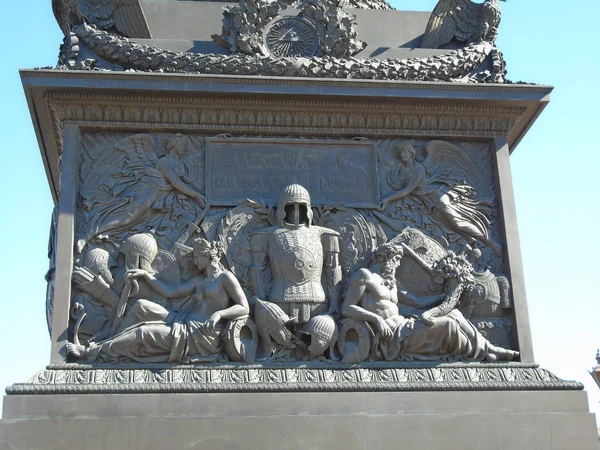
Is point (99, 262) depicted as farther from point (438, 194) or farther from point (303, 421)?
point (438, 194)

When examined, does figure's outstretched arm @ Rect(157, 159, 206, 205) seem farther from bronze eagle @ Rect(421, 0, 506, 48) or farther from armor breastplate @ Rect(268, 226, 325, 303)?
bronze eagle @ Rect(421, 0, 506, 48)

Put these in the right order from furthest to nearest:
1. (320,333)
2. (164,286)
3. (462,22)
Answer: (462,22)
(164,286)
(320,333)

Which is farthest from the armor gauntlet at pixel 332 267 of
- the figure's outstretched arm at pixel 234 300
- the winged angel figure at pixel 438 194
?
the figure's outstretched arm at pixel 234 300

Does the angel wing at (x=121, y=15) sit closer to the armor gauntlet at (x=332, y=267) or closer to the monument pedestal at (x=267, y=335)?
the monument pedestal at (x=267, y=335)

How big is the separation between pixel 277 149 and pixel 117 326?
357cm

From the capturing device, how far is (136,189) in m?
13.7

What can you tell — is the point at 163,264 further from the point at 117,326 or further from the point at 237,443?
the point at 237,443

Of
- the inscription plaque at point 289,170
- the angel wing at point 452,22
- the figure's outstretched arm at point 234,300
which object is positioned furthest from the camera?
the angel wing at point 452,22

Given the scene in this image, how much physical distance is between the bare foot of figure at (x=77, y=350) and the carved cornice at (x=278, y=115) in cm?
336

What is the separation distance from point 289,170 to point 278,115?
856 mm

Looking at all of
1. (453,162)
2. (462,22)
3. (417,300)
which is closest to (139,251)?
(417,300)

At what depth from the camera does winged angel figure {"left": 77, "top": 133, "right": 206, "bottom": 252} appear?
13.5 metres

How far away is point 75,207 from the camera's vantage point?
1347cm

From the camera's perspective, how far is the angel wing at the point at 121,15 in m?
14.8
